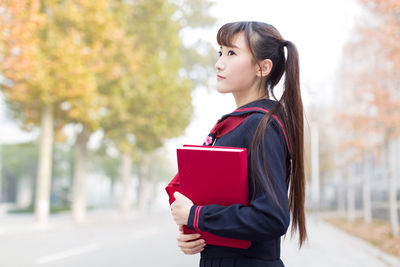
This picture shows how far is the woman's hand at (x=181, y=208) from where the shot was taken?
1685 millimetres

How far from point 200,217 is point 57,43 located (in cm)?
1585

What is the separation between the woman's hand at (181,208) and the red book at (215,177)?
3 centimetres

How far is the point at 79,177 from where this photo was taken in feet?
71.7

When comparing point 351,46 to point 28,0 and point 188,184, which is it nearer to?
point 28,0

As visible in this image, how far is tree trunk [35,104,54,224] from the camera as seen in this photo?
698 inches

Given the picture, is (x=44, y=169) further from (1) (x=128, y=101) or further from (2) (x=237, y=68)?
(2) (x=237, y=68)

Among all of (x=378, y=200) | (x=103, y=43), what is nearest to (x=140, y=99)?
(x=103, y=43)

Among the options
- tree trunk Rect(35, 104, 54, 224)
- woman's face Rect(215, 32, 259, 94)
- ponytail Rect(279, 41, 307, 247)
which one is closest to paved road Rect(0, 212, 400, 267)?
tree trunk Rect(35, 104, 54, 224)

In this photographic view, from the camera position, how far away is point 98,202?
6575cm

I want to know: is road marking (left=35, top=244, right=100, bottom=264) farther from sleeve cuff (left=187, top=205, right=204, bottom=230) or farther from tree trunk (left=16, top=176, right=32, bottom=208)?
tree trunk (left=16, top=176, right=32, bottom=208)

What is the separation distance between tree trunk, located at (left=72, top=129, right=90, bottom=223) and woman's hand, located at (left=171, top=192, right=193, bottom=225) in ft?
68.1

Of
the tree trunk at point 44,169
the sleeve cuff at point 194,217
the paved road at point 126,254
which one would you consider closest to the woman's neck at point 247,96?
the sleeve cuff at point 194,217

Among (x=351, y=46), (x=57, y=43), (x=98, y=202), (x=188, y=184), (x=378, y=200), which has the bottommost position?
(x=98, y=202)

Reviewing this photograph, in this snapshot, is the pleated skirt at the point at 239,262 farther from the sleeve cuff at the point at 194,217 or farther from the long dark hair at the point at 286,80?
the long dark hair at the point at 286,80
